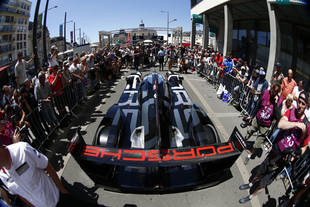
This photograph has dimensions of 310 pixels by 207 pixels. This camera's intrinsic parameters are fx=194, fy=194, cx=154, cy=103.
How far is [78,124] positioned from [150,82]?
94.2 inches

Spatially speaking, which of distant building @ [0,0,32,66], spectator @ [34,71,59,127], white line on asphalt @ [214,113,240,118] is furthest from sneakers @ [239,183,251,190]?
distant building @ [0,0,32,66]

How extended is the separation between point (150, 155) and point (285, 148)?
2.40 m

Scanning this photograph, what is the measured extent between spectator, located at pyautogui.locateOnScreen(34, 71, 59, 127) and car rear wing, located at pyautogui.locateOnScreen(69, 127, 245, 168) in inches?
96.5

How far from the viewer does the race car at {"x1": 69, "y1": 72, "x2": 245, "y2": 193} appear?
2.56m

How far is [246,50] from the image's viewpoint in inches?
907

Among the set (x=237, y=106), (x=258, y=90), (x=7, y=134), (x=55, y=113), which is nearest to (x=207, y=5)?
(x=237, y=106)

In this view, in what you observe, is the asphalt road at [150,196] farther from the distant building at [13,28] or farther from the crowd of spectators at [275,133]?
the distant building at [13,28]

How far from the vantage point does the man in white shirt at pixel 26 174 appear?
1699 mm

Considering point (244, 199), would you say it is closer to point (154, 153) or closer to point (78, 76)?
point (154, 153)

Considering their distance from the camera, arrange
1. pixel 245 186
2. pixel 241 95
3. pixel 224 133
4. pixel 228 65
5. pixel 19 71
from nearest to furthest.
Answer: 1. pixel 245 186
2. pixel 224 133
3. pixel 19 71
4. pixel 241 95
5. pixel 228 65

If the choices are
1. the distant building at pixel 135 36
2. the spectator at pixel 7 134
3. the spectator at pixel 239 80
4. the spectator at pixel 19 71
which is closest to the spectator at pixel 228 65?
the spectator at pixel 239 80

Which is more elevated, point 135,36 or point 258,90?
point 135,36

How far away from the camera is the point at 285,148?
130 inches

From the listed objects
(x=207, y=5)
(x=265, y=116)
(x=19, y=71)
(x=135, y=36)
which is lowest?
(x=265, y=116)
